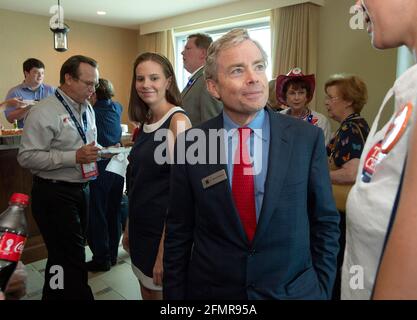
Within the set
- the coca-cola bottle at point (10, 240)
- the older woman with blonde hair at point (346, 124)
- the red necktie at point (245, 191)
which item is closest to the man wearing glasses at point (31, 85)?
the older woman with blonde hair at point (346, 124)

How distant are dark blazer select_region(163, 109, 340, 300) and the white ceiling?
18.7 ft

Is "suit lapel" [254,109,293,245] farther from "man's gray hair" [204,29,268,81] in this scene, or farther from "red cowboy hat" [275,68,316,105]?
"red cowboy hat" [275,68,316,105]

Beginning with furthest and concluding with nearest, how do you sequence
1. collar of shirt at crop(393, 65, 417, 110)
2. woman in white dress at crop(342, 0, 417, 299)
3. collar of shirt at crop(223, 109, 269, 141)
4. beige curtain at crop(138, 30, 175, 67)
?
beige curtain at crop(138, 30, 175, 67), collar of shirt at crop(223, 109, 269, 141), collar of shirt at crop(393, 65, 417, 110), woman in white dress at crop(342, 0, 417, 299)

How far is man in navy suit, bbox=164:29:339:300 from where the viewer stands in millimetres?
1004

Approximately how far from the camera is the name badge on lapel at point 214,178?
1042 mm

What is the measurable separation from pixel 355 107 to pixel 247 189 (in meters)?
1.60

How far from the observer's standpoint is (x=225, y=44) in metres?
1.13

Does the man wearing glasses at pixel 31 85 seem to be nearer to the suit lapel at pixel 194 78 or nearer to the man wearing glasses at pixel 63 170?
the man wearing glasses at pixel 63 170

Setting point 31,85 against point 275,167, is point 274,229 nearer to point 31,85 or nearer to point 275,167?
point 275,167

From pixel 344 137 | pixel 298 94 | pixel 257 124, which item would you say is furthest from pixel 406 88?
pixel 298 94

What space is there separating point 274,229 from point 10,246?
0.72m

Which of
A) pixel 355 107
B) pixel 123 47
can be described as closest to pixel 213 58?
pixel 355 107

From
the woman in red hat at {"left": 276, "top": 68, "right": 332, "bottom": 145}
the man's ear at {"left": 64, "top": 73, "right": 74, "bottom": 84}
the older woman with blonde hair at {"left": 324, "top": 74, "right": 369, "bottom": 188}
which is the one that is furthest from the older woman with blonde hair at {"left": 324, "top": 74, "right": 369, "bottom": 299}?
the man's ear at {"left": 64, "top": 73, "right": 74, "bottom": 84}
